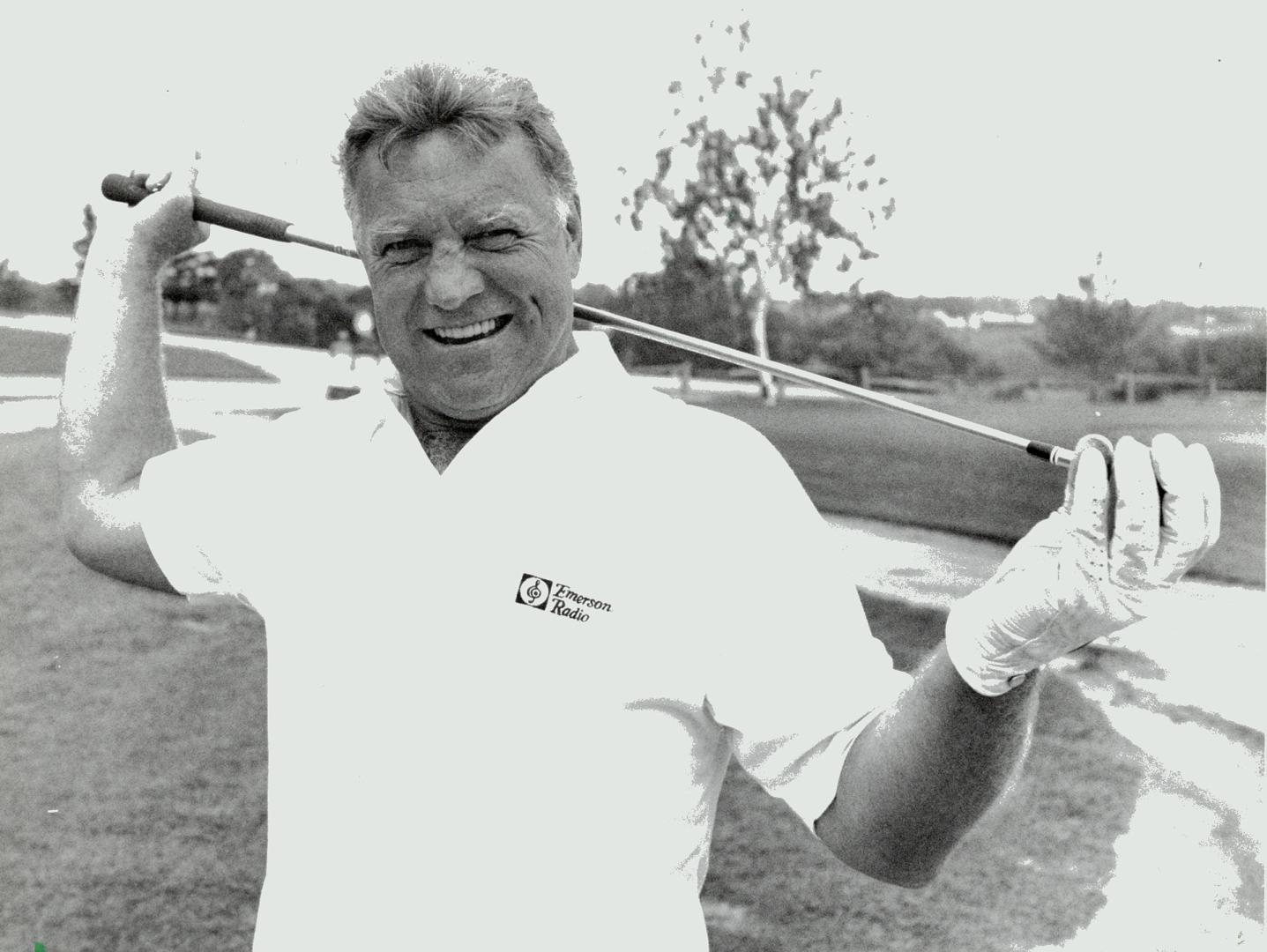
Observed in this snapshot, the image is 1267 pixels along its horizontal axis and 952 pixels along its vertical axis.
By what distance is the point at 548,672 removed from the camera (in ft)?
3.64

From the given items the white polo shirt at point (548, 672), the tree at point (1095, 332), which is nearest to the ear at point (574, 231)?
the white polo shirt at point (548, 672)

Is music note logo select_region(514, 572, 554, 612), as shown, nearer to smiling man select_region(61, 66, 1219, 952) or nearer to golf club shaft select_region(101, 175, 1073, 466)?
smiling man select_region(61, 66, 1219, 952)

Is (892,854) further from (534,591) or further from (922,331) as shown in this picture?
(922,331)

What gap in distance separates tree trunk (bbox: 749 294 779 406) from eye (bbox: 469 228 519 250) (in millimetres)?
1102

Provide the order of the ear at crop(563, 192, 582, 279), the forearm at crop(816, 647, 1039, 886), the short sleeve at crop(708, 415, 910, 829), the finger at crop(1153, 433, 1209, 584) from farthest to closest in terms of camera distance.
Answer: the ear at crop(563, 192, 582, 279) → the short sleeve at crop(708, 415, 910, 829) → the forearm at crop(816, 647, 1039, 886) → the finger at crop(1153, 433, 1209, 584)

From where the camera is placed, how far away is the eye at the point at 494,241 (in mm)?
1173

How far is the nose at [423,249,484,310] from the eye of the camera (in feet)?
3.79

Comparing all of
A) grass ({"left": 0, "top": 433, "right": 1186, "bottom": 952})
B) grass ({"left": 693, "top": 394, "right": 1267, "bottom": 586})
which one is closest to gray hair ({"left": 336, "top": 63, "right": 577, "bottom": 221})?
grass ({"left": 693, "top": 394, "right": 1267, "bottom": 586})

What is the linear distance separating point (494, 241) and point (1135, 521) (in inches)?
24.8

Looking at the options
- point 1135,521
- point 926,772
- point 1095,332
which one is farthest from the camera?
point 1095,332

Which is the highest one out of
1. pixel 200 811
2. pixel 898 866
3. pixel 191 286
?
pixel 191 286

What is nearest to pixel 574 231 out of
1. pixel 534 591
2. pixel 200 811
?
pixel 534 591

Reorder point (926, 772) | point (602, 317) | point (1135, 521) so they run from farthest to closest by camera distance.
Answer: point (602, 317)
point (926, 772)
point (1135, 521)

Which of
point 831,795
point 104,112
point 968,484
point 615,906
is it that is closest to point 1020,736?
point 831,795
